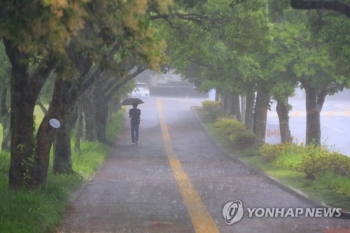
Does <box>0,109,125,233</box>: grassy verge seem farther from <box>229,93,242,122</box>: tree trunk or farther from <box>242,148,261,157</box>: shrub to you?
<box>229,93,242,122</box>: tree trunk

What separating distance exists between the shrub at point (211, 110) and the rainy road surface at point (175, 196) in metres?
13.1

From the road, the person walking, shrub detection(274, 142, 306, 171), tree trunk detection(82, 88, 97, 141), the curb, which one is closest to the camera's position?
the curb

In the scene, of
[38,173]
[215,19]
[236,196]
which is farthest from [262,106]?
[38,173]

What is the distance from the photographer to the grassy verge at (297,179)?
1488cm

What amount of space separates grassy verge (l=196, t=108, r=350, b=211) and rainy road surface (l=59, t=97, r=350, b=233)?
0.47 metres

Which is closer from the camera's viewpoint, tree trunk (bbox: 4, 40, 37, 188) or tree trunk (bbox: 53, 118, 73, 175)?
tree trunk (bbox: 4, 40, 37, 188)

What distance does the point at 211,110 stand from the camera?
161 feet

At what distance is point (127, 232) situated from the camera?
11312mm

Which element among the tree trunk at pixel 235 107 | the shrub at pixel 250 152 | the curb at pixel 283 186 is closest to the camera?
the curb at pixel 283 186

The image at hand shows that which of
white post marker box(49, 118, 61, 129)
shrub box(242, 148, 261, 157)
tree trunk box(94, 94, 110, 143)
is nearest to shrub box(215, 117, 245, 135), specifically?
shrub box(242, 148, 261, 157)

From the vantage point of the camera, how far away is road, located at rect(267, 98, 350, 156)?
39.4 m

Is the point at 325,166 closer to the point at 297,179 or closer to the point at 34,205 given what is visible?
the point at 297,179

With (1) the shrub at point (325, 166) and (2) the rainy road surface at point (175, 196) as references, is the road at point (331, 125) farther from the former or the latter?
(1) the shrub at point (325, 166)

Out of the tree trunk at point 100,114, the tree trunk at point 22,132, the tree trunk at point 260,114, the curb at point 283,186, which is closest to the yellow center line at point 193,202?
the curb at point 283,186
